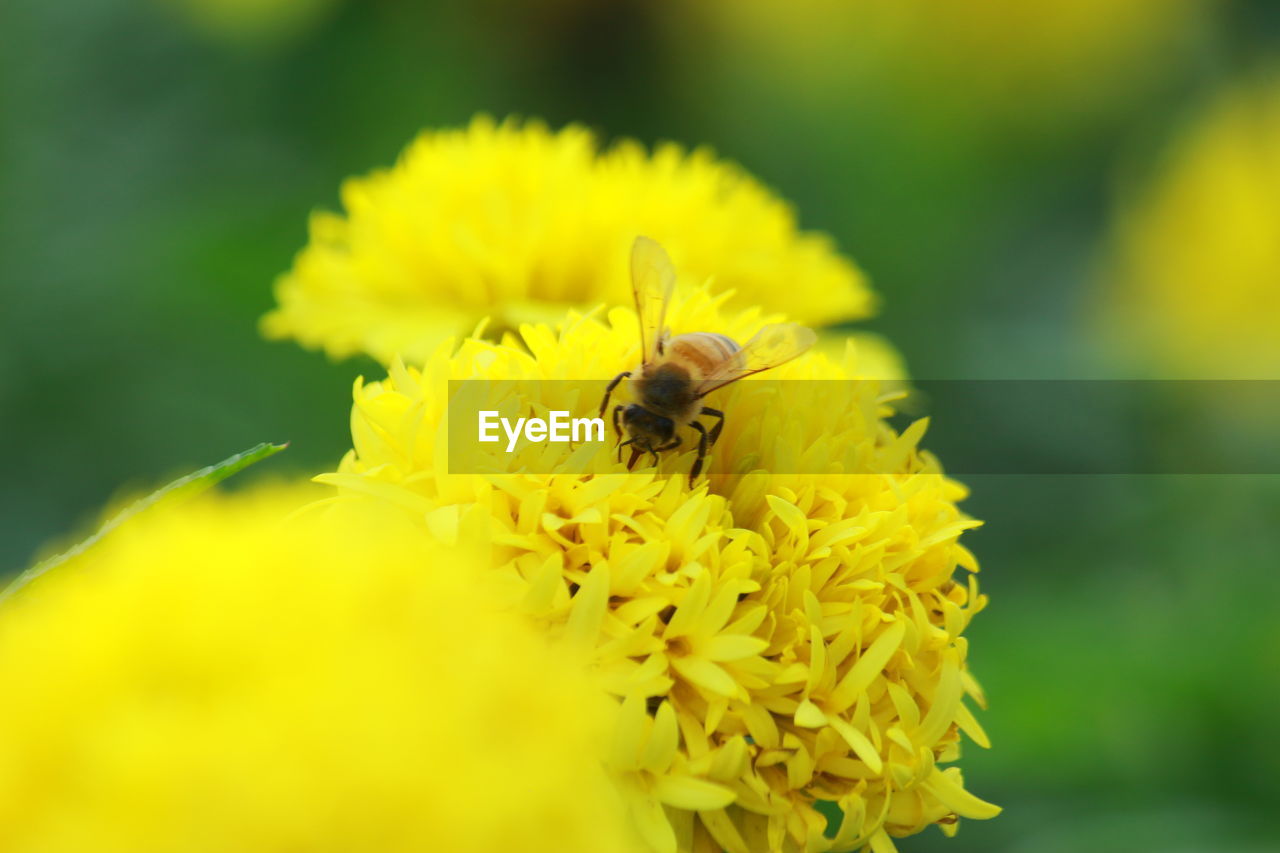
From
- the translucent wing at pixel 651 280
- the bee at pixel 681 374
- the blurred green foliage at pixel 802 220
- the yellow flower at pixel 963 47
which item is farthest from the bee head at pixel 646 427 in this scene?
the yellow flower at pixel 963 47

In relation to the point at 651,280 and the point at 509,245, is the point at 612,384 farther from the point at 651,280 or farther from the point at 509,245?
the point at 509,245

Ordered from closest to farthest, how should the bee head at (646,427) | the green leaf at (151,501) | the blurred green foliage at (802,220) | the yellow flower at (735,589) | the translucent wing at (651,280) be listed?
the green leaf at (151,501) < the yellow flower at (735,589) < the bee head at (646,427) < the translucent wing at (651,280) < the blurred green foliage at (802,220)

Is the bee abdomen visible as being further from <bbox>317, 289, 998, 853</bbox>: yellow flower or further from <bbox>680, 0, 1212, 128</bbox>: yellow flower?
<bbox>680, 0, 1212, 128</bbox>: yellow flower

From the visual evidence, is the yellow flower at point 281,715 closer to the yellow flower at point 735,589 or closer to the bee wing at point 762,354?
the yellow flower at point 735,589

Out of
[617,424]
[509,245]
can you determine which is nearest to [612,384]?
[617,424]

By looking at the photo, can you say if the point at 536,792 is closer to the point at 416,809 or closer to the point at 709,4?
the point at 416,809

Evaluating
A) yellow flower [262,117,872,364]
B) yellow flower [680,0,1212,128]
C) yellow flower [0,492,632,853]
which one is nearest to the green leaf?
yellow flower [0,492,632,853]
